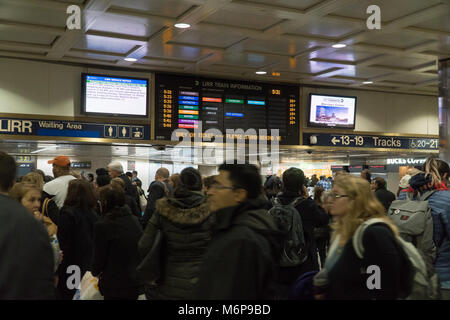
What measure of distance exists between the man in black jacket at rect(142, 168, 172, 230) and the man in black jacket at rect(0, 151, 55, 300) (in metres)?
4.19

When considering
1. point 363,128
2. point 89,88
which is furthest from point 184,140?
point 363,128

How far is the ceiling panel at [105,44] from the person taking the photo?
693 cm

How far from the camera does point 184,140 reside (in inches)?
346

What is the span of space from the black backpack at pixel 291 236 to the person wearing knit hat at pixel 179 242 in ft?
3.60

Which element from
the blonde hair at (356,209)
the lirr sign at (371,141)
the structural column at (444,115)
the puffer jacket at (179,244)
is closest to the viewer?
the blonde hair at (356,209)

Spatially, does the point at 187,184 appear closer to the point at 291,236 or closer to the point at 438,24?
the point at 291,236

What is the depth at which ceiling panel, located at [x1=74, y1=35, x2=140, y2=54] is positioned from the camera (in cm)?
693

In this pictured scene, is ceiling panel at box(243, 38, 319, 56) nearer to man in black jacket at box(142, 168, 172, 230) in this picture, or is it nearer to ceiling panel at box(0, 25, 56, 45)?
man in black jacket at box(142, 168, 172, 230)

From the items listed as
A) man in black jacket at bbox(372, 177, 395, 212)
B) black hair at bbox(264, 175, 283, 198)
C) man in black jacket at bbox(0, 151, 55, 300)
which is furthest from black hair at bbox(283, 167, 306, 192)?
man in black jacket at bbox(372, 177, 395, 212)

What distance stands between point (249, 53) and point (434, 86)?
15.0ft

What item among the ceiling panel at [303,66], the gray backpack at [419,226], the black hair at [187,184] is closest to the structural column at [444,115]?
the ceiling panel at [303,66]

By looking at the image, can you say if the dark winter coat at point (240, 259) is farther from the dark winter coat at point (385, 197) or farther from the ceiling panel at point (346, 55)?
the dark winter coat at point (385, 197)

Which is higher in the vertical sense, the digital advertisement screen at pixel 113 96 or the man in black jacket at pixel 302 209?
the digital advertisement screen at pixel 113 96
